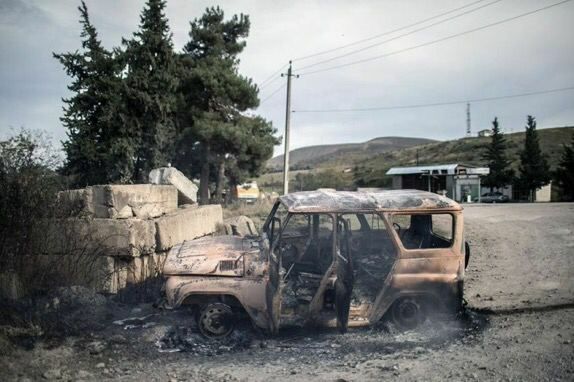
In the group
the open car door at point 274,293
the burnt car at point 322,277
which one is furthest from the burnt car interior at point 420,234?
the open car door at point 274,293

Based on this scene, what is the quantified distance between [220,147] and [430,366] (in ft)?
57.1

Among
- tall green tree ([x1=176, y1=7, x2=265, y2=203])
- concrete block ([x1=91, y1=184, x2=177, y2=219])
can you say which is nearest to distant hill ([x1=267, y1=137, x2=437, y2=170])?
tall green tree ([x1=176, y1=7, x2=265, y2=203])

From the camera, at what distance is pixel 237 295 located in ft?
16.3

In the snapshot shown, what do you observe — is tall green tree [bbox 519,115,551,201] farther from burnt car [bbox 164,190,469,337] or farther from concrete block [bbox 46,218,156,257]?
concrete block [bbox 46,218,156,257]

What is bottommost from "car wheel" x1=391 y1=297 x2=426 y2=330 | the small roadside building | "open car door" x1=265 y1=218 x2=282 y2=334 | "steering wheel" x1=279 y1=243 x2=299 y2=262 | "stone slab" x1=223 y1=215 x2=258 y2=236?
"car wheel" x1=391 y1=297 x2=426 y2=330

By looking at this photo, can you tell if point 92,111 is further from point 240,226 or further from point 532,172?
point 532,172

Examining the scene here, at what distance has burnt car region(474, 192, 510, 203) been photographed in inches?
1497

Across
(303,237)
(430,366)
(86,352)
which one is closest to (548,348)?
(430,366)

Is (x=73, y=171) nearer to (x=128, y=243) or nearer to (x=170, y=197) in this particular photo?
(x=170, y=197)

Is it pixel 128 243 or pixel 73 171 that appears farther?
pixel 73 171

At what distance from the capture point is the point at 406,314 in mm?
5332

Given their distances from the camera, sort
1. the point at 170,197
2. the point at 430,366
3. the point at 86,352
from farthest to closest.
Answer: the point at 170,197, the point at 86,352, the point at 430,366

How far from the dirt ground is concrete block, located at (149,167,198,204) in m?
3.46

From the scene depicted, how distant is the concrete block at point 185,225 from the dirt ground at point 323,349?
56.3 inches
